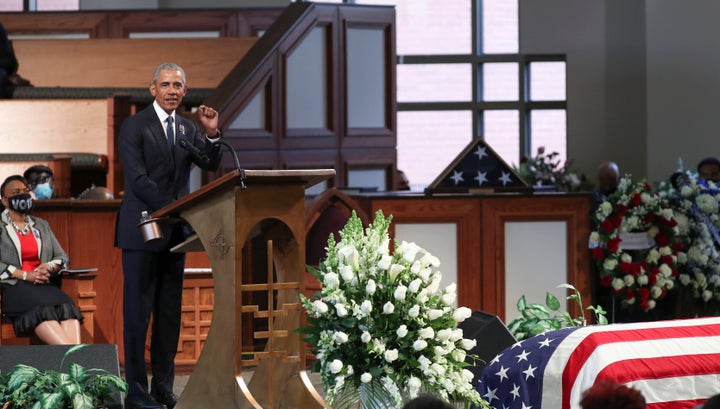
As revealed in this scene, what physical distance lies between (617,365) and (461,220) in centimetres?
314

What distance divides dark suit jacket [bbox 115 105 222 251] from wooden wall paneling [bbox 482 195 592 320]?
2376 mm

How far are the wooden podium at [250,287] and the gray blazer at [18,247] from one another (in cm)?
219

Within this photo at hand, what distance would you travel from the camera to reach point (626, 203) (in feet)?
23.3

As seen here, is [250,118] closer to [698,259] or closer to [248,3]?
[698,259]

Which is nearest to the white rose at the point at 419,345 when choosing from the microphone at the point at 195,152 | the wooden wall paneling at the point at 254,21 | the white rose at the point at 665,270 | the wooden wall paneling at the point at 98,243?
the microphone at the point at 195,152

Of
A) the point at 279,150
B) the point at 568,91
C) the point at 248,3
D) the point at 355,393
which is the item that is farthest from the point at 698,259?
the point at 248,3

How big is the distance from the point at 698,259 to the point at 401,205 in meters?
1.92

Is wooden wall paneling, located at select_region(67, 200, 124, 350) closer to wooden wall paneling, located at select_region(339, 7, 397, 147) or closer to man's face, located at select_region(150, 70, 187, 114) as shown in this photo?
man's face, located at select_region(150, 70, 187, 114)

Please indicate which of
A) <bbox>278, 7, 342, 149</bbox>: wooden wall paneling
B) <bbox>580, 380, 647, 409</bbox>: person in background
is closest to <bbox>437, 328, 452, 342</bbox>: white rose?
<bbox>580, 380, 647, 409</bbox>: person in background

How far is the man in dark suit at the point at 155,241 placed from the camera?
489 cm

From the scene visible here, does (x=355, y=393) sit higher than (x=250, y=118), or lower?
lower

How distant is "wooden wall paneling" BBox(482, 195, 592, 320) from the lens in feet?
22.6

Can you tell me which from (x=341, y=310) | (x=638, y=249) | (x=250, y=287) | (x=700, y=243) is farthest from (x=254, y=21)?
(x=341, y=310)

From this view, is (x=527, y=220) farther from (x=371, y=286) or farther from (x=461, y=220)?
(x=371, y=286)
